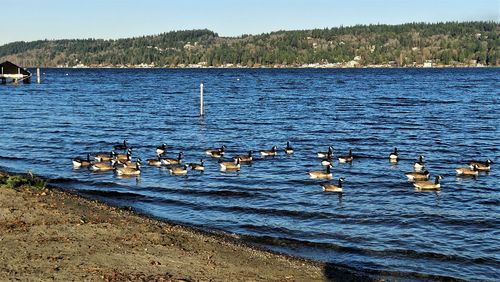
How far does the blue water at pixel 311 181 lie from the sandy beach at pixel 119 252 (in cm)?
221

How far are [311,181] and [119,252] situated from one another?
1584 cm

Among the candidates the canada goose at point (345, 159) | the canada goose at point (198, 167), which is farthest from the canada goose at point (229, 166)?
the canada goose at point (345, 159)

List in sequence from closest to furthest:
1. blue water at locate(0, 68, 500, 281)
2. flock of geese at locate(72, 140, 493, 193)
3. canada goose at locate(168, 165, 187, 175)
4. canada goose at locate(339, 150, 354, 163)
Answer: blue water at locate(0, 68, 500, 281), flock of geese at locate(72, 140, 493, 193), canada goose at locate(168, 165, 187, 175), canada goose at locate(339, 150, 354, 163)

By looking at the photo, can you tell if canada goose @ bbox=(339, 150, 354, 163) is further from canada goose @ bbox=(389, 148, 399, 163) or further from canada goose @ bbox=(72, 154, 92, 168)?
canada goose @ bbox=(72, 154, 92, 168)

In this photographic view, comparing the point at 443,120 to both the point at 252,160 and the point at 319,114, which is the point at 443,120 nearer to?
the point at 319,114

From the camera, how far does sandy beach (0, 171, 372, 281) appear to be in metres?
12.9

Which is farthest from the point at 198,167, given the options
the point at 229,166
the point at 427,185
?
the point at 427,185

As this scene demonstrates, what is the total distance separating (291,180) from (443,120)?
3176 centimetres

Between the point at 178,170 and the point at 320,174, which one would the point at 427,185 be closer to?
the point at 320,174

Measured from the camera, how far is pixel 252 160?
34.8 metres

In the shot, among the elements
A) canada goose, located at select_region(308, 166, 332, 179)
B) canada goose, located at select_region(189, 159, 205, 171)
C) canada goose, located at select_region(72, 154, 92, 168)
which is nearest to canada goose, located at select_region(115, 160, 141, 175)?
canada goose, located at select_region(72, 154, 92, 168)

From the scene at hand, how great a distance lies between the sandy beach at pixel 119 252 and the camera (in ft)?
42.2

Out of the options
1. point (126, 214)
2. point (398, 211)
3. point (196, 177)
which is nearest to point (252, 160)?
point (196, 177)

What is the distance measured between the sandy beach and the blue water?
2.21 metres
